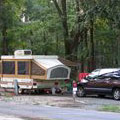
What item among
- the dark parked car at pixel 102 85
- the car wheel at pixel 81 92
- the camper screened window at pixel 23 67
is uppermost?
the camper screened window at pixel 23 67

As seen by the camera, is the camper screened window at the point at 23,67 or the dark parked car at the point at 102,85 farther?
the camper screened window at the point at 23,67

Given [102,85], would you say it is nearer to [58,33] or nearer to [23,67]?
[23,67]

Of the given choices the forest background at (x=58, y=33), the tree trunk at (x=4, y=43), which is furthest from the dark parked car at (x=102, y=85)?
the tree trunk at (x=4, y=43)

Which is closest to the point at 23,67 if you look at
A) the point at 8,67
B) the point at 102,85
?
the point at 8,67

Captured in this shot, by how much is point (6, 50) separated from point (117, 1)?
17016mm

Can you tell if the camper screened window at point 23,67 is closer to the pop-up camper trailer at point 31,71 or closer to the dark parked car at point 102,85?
the pop-up camper trailer at point 31,71

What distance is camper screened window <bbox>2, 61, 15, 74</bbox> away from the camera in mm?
29016

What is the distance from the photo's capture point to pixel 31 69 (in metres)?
28.2

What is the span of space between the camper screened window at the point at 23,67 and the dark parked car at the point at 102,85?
11.8 ft

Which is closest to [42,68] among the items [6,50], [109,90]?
[109,90]

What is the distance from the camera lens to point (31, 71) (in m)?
28.2

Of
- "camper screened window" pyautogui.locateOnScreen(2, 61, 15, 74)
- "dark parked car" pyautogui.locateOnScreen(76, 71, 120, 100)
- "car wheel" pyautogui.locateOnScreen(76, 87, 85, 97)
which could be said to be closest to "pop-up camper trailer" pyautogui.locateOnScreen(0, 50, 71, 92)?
"camper screened window" pyautogui.locateOnScreen(2, 61, 15, 74)

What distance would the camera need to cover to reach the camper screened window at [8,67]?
1142 inches

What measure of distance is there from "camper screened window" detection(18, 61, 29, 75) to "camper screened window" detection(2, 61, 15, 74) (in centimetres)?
53
